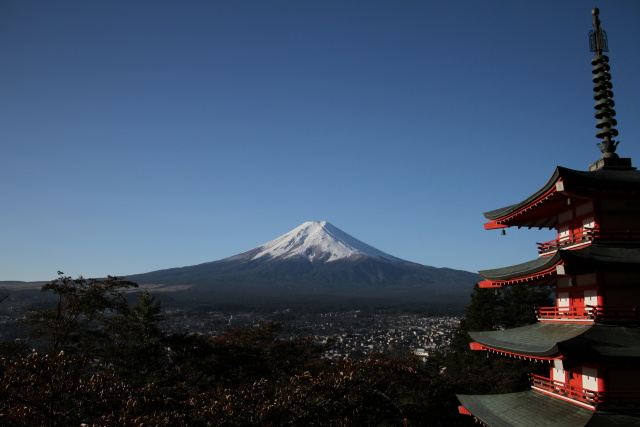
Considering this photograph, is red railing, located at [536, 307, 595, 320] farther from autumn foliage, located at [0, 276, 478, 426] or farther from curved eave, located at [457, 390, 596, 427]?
autumn foliage, located at [0, 276, 478, 426]

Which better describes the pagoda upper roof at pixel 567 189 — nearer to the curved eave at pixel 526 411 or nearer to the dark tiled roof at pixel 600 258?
the dark tiled roof at pixel 600 258

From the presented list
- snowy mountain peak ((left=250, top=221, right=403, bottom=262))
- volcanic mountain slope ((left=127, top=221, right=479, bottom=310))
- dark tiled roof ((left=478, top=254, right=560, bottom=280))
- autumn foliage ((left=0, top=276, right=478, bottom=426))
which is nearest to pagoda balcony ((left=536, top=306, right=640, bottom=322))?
dark tiled roof ((left=478, top=254, right=560, bottom=280))

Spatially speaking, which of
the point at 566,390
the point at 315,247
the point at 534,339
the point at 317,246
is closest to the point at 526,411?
the point at 566,390

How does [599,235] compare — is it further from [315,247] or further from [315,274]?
[315,247]

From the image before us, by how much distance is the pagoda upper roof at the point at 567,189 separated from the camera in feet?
29.1

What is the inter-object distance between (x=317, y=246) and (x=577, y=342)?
165 metres

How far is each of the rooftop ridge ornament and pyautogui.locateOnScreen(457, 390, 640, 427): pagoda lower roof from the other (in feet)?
17.4

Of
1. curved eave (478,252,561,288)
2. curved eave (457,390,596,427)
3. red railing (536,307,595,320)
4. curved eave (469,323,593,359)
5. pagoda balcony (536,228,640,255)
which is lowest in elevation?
curved eave (457,390,596,427)

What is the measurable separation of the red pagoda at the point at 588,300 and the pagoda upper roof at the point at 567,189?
0.07 feet

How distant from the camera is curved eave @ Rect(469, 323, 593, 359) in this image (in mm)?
8781

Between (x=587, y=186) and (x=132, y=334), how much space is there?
2039cm

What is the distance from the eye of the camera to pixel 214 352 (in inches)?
722

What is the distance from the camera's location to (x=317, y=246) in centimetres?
17300

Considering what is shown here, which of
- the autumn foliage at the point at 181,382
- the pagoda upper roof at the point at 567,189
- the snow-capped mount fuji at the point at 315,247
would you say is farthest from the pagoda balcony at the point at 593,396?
the snow-capped mount fuji at the point at 315,247
